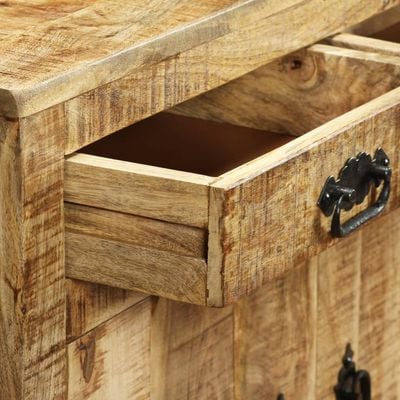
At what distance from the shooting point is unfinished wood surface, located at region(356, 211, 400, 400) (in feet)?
6.17

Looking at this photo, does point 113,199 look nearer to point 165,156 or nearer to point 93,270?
point 93,270

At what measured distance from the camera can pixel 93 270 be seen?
4.58ft

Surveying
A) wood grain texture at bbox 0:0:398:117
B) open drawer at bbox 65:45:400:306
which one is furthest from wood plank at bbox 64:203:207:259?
wood grain texture at bbox 0:0:398:117

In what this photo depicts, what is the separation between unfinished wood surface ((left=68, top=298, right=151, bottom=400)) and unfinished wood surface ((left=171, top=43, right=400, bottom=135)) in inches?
10.3

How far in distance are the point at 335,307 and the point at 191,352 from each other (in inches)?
11.2

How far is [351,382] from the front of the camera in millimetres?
1943

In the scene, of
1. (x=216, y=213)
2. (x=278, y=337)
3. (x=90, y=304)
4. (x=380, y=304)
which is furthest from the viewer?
(x=380, y=304)

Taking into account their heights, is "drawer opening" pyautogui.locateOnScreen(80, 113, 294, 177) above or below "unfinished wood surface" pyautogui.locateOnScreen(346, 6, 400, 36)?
below

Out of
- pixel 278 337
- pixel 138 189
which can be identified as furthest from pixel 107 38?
pixel 278 337

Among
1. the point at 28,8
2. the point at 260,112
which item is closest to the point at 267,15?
the point at 260,112

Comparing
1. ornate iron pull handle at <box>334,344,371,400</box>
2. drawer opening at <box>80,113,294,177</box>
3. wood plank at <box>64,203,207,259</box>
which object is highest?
wood plank at <box>64,203,207,259</box>

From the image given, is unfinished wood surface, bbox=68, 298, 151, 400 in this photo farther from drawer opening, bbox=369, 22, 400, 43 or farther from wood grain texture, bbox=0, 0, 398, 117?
drawer opening, bbox=369, 22, 400, 43

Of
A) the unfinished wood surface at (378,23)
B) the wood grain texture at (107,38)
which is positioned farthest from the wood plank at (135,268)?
the unfinished wood surface at (378,23)

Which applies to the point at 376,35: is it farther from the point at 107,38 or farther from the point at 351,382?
the point at 107,38
